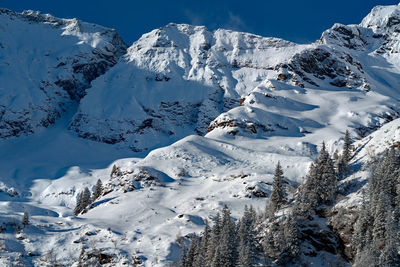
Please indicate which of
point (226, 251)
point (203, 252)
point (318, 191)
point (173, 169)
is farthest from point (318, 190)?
point (173, 169)

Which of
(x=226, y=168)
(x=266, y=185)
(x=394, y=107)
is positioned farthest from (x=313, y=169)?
(x=394, y=107)

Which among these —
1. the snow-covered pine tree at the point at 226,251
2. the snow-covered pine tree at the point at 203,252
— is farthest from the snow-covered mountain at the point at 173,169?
the snow-covered pine tree at the point at 226,251

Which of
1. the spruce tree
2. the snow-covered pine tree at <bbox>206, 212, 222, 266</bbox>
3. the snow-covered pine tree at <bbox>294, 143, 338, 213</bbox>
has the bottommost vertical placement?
the spruce tree

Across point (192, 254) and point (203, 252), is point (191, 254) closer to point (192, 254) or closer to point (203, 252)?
point (192, 254)

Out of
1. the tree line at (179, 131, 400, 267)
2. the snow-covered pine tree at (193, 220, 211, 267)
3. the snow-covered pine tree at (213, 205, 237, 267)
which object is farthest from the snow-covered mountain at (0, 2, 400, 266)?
the snow-covered pine tree at (213, 205, 237, 267)

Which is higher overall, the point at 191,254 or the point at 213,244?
the point at 213,244

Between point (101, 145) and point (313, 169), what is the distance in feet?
464

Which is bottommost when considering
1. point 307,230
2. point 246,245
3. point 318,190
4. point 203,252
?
point 203,252

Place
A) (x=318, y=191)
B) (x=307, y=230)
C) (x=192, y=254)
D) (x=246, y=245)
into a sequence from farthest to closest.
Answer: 1. (x=192, y=254)
2. (x=318, y=191)
3. (x=307, y=230)
4. (x=246, y=245)

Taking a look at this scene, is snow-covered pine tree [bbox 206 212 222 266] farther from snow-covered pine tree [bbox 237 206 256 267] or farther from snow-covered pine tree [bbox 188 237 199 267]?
snow-covered pine tree [bbox 237 206 256 267]

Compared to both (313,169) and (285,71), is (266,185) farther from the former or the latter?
(285,71)

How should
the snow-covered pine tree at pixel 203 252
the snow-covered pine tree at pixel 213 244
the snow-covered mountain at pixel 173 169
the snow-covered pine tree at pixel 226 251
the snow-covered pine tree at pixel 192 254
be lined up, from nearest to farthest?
the snow-covered pine tree at pixel 226 251 → the snow-covered pine tree at pixel 203 252 → the snow-covered pine tree at pixel 213 244 → the snow-covered pine tree at pixel 192 254 → the snow-covered mountain at pixel 173 169

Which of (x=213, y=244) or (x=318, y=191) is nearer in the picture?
(x=213, y=244)

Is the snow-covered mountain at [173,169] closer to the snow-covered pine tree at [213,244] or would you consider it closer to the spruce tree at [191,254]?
the spruce tree at [191,254]
